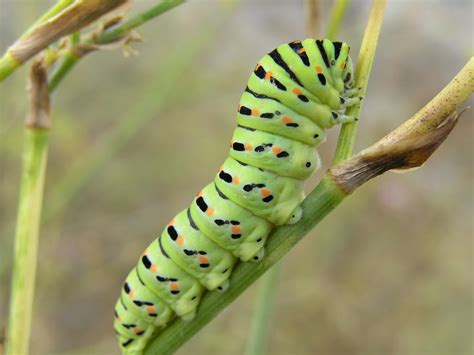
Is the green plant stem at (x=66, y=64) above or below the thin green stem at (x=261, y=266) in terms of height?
above

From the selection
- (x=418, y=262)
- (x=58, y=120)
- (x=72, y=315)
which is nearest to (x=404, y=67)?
(x=418, y=262)

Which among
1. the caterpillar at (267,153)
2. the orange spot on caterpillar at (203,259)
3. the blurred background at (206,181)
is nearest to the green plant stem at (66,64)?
the caterpillar at (267,153)

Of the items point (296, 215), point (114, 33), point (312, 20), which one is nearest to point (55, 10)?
point (114, 33)

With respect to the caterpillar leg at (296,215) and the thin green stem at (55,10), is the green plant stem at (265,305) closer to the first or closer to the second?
the caterpillar leg at (296,215)

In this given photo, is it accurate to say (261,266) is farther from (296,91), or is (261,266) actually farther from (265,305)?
(265,305)

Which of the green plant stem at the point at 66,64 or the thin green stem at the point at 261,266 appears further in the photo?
the green plant stem at the point at 66,64

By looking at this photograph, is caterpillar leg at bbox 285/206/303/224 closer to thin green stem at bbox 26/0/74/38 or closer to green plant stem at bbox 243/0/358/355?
green plant stem at bbox 243/0/358/355

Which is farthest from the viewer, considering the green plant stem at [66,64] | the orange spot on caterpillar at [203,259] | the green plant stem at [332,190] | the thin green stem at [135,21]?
the orange spot on caterpillar at [203,259]
